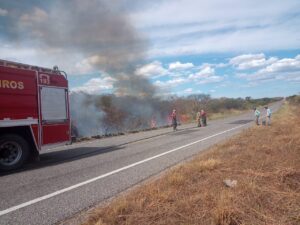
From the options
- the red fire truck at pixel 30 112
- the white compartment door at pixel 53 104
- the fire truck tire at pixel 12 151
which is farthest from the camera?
the white compartment door at pixel 53 104

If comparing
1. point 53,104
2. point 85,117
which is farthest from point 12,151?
point 85,117

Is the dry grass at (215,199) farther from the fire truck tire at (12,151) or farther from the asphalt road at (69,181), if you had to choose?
the fire truck tire at (12,151)

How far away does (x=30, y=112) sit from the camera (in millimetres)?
9688

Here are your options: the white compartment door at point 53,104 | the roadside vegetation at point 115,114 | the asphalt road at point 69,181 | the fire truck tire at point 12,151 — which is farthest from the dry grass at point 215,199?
the roadside vegetation at point 115,114

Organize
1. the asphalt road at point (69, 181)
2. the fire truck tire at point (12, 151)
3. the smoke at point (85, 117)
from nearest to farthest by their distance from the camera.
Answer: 1. the asphalt road at point (69, 181)
2. the fire truck tire at point (12, 151)
3. the smoke at point (85, 117)

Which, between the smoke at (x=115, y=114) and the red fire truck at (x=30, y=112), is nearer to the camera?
the red fire truck at (x=30, y=112)

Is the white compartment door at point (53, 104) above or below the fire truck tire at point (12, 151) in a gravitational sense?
above

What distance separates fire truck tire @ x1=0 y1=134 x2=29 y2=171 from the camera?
351 inches

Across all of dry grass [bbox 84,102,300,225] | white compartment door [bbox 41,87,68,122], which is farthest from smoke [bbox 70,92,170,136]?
dry grass [bbox 84,102,300,225]

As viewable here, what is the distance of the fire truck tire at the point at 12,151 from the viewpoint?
8922mm

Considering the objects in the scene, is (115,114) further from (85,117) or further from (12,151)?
(12,151)

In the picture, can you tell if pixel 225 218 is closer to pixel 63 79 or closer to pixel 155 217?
pixel 155 217

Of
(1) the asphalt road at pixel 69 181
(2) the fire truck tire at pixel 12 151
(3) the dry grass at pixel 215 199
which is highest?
(2) the fire truck tire at pixel 12 151

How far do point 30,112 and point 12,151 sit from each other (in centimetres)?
118
